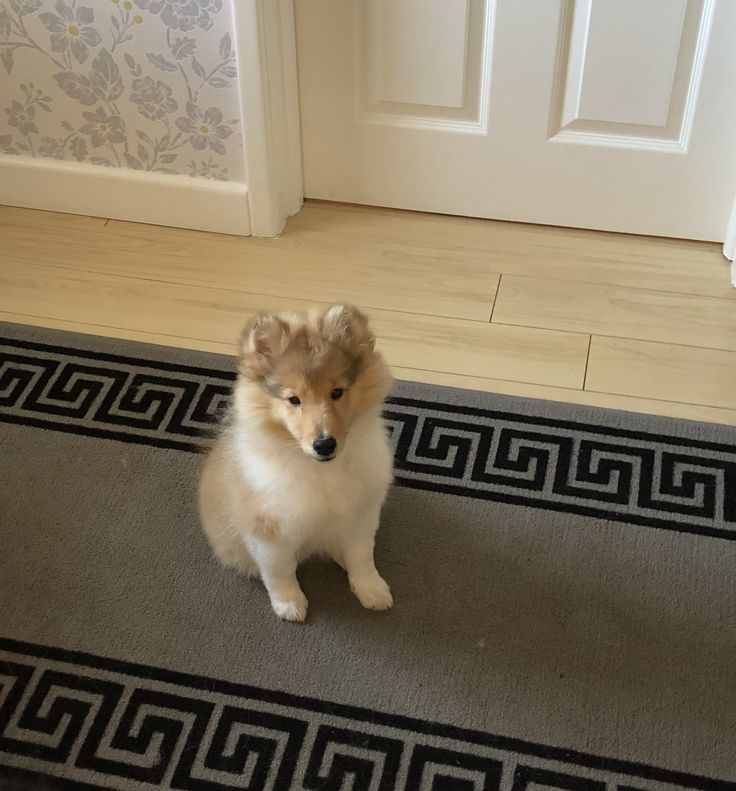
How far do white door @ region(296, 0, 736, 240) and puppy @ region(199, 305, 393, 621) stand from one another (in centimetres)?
101

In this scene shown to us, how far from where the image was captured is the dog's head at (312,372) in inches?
49.1

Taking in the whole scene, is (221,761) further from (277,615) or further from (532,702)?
(532,702)

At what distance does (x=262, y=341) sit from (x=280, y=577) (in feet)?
1.26

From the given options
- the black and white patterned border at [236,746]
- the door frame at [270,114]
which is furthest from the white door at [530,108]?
the black and white patterned border at [236,746]

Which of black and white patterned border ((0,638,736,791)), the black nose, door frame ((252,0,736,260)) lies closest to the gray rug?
black and white patterned border ((0,638,736,791))

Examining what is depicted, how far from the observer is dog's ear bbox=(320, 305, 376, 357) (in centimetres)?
127

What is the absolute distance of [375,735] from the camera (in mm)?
1326

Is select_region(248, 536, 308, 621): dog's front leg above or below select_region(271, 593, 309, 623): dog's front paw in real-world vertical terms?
above

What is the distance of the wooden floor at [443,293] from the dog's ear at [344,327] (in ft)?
2.03

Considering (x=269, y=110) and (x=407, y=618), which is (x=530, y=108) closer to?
(x=269, y=110)

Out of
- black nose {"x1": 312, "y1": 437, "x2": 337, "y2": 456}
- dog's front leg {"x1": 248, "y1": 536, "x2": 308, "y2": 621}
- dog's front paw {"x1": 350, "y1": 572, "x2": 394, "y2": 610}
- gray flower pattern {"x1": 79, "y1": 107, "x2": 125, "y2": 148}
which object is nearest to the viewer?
black nose {"x1": 312, "y1": 437, "x2": 337, "y2": 456}

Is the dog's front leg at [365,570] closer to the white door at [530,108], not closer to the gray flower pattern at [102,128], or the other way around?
the white door at [530,108]

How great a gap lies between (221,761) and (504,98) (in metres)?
1.50

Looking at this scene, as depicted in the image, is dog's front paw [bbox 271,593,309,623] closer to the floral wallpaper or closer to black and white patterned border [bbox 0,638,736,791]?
black and white patterned border [bbox 0,638,736,791]
